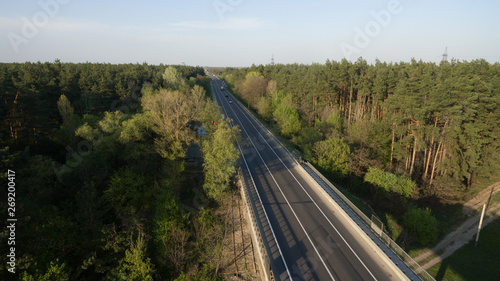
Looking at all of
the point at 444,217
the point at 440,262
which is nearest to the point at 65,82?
the point at 440,262

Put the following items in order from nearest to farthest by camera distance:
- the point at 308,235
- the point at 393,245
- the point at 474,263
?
the point at 393,245 < the point at 308,235 < the point at 474,263

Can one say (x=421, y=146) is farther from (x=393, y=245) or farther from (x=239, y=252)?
(x=239, y=252)

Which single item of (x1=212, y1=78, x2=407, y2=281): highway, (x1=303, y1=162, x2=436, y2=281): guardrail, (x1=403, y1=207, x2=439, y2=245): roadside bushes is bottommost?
(x1=403, y1=207, x2=439, y2=245): roadside bushes

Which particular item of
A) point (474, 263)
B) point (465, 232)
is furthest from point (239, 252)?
point (465, 232)

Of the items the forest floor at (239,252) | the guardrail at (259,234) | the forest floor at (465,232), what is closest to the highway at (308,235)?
the guardrail at (259,234)

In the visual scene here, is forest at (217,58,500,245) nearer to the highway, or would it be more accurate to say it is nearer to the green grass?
the green grass

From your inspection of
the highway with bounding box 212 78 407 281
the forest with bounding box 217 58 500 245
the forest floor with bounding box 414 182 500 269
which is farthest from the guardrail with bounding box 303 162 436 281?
the forest with bounding box 217 58 500 245
